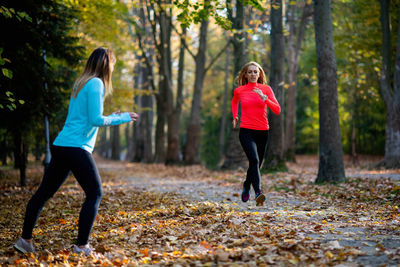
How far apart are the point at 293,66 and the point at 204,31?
660 centimetres

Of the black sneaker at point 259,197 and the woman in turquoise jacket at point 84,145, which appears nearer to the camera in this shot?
the woman in turquoise jacket at point 84,145

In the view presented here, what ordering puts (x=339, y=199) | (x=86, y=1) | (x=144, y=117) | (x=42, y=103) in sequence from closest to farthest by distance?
1. (x=339, y=199)
2. (x=42, y=103)
3. (x=86, y=1)
4. (x=144, y=117)

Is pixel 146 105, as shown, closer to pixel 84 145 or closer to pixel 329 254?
pixel 84 145

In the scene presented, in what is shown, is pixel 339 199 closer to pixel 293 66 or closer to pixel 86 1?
pixel 86 1

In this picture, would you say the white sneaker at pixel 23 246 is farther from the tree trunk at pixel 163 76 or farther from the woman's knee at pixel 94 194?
the tree trunk at pixel 163 76

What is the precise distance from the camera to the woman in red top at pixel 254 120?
228 inches

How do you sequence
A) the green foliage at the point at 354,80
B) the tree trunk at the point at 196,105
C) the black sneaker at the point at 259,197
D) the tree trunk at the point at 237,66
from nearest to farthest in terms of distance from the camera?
the black sneaker at the point at 259,197
the tree trunk at the point at 237,66
the green foliage at the point at 354,80
the tree trunk at the point at 196,105

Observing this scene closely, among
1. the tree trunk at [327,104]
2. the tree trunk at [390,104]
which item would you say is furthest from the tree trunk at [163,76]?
the tree trunk at [327,104]

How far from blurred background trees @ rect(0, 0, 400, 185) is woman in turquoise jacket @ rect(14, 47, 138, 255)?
2436mm

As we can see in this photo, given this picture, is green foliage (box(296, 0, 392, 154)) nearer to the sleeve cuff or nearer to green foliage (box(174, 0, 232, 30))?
green foliage (box(174, 0, 232, 30))

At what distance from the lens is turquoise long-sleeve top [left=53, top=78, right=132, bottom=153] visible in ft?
12.6

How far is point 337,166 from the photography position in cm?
996

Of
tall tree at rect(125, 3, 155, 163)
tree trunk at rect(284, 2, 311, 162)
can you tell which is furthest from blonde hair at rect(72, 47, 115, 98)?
tall tree at rect(125, 3, 155, 163)

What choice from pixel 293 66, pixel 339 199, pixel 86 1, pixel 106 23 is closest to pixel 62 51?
pixel 86 1
